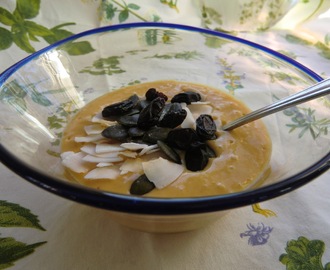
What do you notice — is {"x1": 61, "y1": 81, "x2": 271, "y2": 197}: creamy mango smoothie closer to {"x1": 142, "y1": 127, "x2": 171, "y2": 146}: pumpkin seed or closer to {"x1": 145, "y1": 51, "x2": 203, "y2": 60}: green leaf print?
{"x1": 142, "y1": 127, "x2": 171, "y2": 146}: pumpkin seed

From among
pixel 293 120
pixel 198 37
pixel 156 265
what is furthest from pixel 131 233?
pixel 198 37

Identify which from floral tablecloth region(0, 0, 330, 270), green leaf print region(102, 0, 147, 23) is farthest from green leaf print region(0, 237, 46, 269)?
green leaf print region(102, 0, 147, 23)

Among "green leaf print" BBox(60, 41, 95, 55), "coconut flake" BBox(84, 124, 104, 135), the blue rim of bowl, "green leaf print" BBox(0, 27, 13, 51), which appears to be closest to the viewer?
the blue rim of bowl

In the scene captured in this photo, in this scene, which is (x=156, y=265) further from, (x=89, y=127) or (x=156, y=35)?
(x=156, y=35)

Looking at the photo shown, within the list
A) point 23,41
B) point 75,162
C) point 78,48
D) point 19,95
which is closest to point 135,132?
point 75,162

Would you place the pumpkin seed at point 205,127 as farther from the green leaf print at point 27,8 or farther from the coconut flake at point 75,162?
the green leaf print at point 27,8

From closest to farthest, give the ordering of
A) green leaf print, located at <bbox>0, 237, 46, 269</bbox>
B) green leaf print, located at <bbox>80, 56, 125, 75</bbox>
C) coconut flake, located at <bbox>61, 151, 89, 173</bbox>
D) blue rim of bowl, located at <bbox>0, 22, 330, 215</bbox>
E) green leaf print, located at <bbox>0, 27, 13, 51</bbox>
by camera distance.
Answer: blue rim of bowl, located at <bbox>0, 22, 330, 215</bbox>, green leaf print, located at <bbox>0, 237, 46, 269</bbox>, coconut flake, located at <bbox>61, 151, 89, 173</bbox>, green leaf print, located at <bbox>80, 56, 125, 75</bbox>, green leaf print, located at <bbox>0, 27, 13, 51</bbox>
